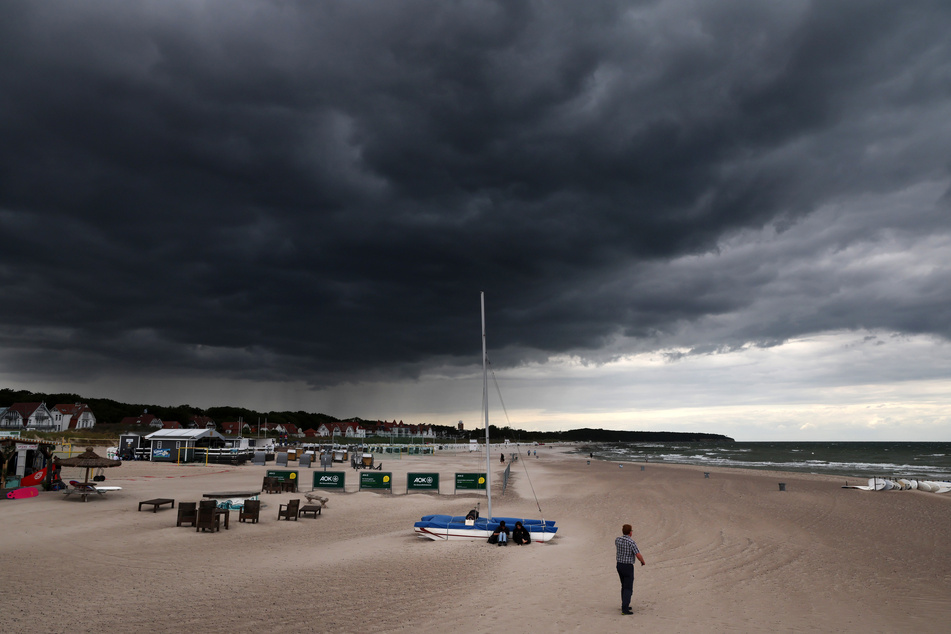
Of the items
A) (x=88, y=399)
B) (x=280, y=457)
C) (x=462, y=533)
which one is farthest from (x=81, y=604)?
(x=88, y=399)

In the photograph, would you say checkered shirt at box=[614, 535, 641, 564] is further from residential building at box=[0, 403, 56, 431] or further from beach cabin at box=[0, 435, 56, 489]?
residential building at box=[0, 403, 56, 431]

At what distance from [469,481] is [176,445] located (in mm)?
34025

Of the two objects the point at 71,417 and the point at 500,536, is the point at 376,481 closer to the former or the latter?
the point at 500,536

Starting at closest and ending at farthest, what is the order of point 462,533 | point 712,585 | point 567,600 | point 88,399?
point 567,600, point 712,585, point 462,533, point 88,399

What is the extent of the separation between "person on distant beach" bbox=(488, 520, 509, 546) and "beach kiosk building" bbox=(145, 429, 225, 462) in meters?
42.9

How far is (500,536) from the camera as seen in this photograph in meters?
16.7

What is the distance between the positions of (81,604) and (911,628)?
15.7 m

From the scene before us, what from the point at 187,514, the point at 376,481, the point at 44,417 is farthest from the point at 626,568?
the point at 44,417

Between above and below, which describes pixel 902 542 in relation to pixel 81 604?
below

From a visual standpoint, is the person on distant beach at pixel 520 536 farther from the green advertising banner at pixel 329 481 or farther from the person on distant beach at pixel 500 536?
the green advertising banner at pixel 329 481

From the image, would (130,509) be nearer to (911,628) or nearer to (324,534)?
(324,534)

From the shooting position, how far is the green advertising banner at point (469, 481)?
29.6m

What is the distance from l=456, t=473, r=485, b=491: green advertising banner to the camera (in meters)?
29.6

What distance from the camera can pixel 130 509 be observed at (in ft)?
69.2
